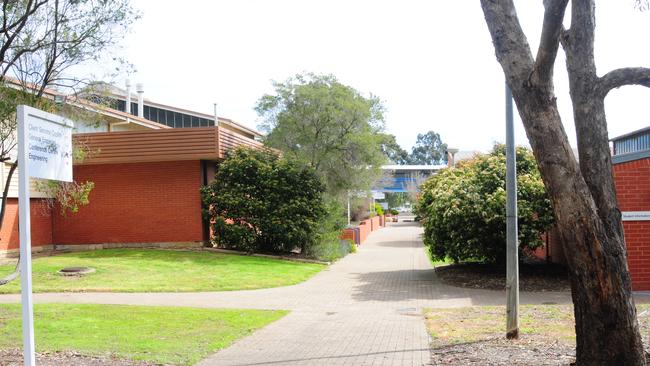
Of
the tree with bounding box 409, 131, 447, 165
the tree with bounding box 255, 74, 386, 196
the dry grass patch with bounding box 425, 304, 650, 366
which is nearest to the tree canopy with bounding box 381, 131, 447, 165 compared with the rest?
the tree with bounding box 409, 131, 447, 165

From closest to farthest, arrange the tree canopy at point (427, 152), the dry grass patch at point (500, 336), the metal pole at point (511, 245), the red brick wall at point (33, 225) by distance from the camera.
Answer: the dry grass patch at point (500, 336)
the metal pole at point (511, 245)
the red brick wall at point (33, 225)
the tree canopy at point (427, 152)

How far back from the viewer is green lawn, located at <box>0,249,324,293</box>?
592 inches

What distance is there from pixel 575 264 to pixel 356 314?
6461mm

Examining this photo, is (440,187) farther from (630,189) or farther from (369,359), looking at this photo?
(369,359)

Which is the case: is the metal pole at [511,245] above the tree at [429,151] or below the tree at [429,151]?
below

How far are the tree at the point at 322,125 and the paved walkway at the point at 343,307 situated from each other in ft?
17.8

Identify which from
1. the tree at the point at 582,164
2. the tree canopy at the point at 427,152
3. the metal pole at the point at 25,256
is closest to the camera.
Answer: the metal pole at the point at 25,256

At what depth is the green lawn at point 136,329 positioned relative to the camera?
804 centimetres

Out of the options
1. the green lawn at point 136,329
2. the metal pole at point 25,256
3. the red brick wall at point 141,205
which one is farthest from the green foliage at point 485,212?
the metal pole at point 25,256

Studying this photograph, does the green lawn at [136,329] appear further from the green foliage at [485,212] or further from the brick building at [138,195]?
the brick building at [138,195]

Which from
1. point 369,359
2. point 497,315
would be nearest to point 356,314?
point 497,315

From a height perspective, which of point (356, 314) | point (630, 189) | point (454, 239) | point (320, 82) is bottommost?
point (356, 314)

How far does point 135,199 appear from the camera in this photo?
22766 millimetres

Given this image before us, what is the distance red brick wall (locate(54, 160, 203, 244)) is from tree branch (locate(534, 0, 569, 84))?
17855 millimetres
